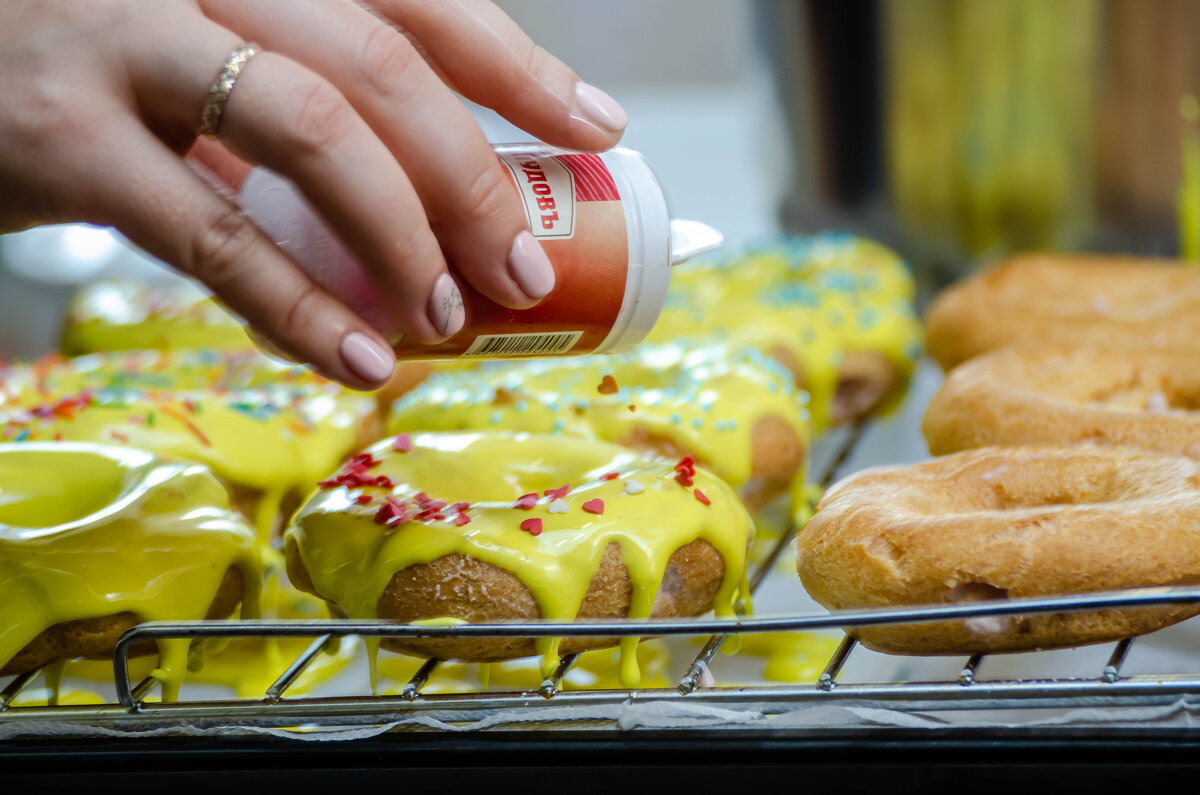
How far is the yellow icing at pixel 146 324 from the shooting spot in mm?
2428

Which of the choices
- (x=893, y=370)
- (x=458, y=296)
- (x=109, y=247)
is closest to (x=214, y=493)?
(x=458, y=296)

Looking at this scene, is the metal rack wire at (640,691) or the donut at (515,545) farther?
the donut at (515,545)

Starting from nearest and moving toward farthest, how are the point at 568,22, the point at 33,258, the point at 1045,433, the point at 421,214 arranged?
the point at 421,214 → the point at 1045,433 → the point at 33,258 → the point at 568,22

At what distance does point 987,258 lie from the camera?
8.61ft

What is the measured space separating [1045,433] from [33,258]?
293 cm

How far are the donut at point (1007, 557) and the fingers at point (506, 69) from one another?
1.61ft

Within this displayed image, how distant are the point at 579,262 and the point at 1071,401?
2.97ft

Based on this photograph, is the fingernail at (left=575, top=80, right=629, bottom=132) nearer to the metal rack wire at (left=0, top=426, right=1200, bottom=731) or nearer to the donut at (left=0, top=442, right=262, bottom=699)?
the metal rack wire at (left=0, top=426, right=1200, bottom=731)

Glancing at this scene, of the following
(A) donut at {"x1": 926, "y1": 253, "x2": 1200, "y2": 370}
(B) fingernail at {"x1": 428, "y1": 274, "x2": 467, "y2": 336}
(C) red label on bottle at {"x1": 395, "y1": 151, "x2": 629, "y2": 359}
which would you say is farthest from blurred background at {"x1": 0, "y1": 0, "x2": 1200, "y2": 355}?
(B) fingernail at {"x1": 428, "y1": 274, "x2": 467, "y2": 336}

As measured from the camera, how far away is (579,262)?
1058 millimetres

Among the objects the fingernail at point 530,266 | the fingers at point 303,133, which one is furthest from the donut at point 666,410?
the fingers at point 303,133

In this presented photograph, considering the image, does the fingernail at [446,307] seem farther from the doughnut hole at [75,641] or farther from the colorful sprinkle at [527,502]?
the doughnut hole at [75,641]

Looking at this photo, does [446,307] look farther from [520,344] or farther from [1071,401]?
[1071,401]

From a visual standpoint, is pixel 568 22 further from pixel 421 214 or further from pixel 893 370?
pixel 421 214
